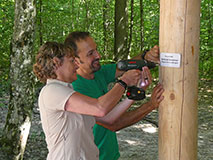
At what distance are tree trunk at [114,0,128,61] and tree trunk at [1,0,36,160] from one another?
5684 millimetres

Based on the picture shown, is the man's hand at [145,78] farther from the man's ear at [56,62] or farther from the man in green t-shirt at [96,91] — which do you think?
the man's ear at [56,62]

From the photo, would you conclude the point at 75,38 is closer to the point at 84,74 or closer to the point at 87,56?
the point at 87,56

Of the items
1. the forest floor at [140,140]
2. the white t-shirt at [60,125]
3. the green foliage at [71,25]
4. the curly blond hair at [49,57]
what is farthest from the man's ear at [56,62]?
the green foliage at [71,25]

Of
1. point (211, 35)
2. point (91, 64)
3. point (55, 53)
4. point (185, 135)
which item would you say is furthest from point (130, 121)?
point (211, 35)

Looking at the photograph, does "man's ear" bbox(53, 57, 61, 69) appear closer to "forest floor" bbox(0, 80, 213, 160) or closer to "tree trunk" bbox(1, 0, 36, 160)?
"tree trunk" bbox(1, 0, 36, 160)

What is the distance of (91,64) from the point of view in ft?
9.59

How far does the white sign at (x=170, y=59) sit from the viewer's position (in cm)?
205

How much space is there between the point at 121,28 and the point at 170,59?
333 inches

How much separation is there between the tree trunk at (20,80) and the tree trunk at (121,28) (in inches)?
224

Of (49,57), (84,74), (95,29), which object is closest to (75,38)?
(84,74)

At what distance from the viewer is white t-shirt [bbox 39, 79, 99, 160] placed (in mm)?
2222

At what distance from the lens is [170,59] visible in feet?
6.89

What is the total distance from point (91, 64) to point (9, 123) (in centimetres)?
297

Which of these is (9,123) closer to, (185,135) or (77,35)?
(77,35)
